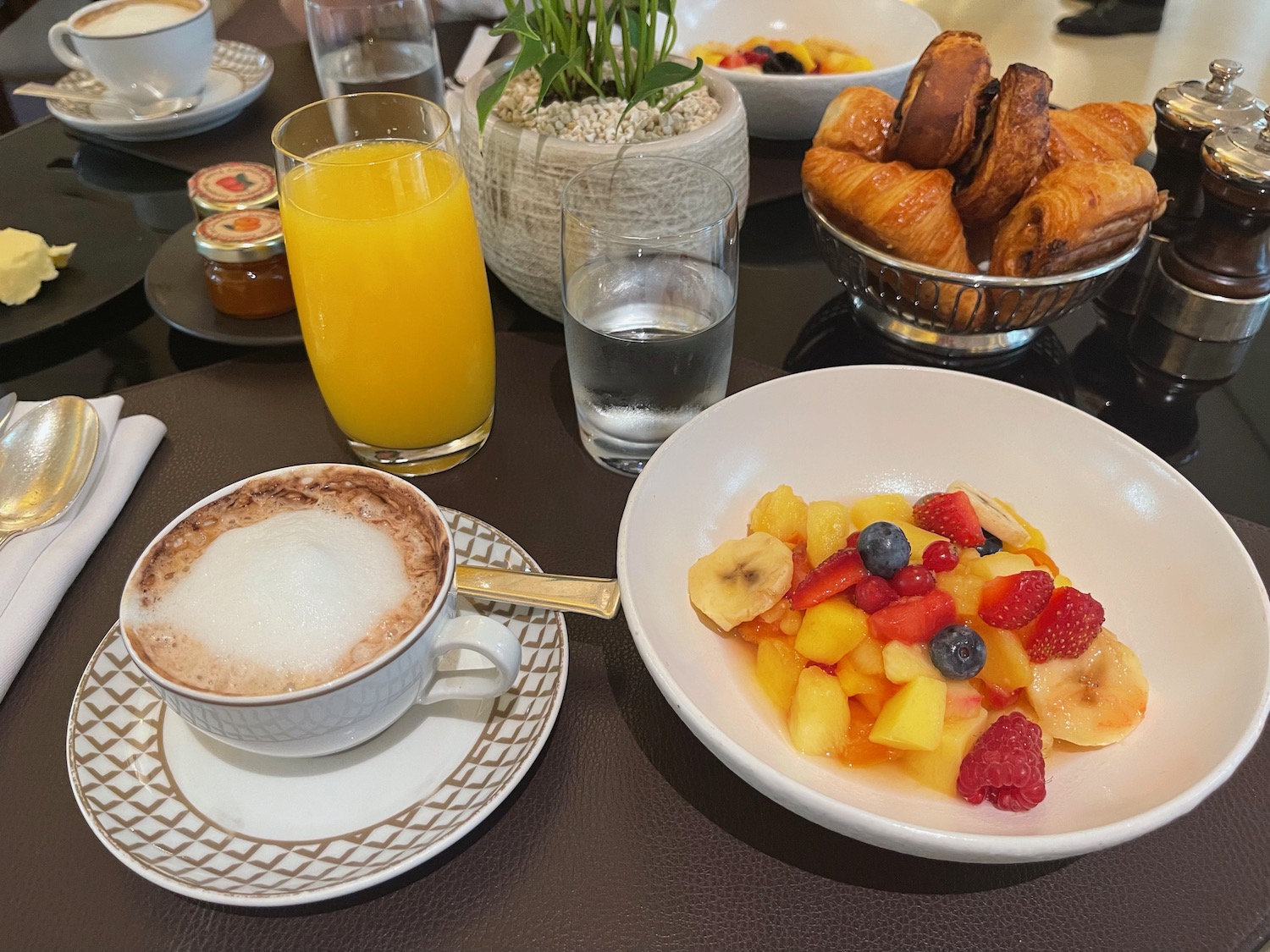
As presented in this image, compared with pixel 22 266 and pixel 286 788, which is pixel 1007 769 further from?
pixel 22 266

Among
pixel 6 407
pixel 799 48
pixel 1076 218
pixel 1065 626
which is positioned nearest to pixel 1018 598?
pixel 1065 626

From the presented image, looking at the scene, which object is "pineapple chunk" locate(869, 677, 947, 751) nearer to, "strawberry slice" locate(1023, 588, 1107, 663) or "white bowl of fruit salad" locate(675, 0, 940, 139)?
"strawberry slice" locate(1023, 588, 1107, 663)

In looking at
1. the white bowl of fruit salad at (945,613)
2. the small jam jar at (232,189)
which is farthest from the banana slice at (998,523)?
the small jam jar at (232,189)

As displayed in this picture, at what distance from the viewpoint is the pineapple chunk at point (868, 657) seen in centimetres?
71

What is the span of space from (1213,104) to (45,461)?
1431 millimetres

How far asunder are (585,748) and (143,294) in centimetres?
95

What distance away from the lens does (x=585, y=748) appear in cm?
74

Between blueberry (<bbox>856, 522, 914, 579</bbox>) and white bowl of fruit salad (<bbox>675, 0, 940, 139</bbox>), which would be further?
white bowl of fruit salad (<bbox>675, 0, 940, 139</bbox>)

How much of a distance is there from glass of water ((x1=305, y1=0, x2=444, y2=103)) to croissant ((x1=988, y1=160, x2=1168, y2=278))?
3.07ft

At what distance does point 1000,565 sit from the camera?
774 mm

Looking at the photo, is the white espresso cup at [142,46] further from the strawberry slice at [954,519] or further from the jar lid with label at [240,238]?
the strawberry slice at [954,519]

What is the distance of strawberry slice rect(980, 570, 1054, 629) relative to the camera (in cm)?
71

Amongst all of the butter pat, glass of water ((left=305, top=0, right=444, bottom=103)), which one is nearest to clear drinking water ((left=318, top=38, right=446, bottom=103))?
glass of water ((left=305, top=0, right=444, bottom=103))

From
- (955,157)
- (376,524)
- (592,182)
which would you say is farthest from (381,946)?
(955,157)
